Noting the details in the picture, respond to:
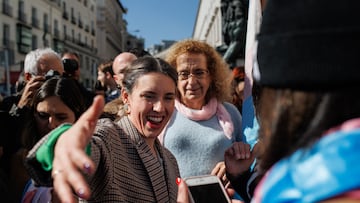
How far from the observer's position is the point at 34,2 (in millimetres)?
34875

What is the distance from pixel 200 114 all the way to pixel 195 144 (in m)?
0.24

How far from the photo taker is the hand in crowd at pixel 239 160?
5.07ft

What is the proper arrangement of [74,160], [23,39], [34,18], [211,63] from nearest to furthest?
[74,160]
[211,63]
[23,39]
[34,18]

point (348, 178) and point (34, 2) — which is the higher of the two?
point (34, 2)

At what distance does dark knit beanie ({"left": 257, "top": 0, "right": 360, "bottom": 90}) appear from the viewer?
62 cm

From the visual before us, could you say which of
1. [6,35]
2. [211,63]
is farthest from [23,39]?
[211,63]

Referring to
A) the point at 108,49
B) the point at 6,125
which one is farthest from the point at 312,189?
the point at 108,49

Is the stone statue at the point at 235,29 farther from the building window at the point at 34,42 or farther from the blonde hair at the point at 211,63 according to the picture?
the building window at the point at 34,42

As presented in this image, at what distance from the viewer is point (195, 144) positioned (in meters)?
2.56

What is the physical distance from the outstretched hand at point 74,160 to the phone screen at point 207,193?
92 centimetres

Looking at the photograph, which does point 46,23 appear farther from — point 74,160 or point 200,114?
point 74,160

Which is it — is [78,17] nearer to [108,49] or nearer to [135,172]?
[108,49]

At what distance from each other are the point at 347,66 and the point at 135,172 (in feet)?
3.74

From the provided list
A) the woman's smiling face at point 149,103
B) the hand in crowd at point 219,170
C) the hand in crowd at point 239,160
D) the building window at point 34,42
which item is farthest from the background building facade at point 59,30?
the hand in crowd at point 239,160
